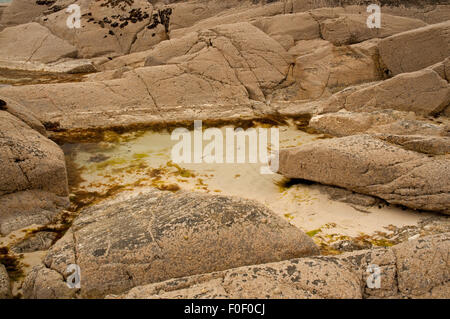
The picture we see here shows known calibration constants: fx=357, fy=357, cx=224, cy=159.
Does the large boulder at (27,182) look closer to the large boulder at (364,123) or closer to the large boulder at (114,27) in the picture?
the large boulder at (364,123)

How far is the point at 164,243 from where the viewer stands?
3.81m

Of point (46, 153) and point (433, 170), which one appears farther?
point (46, 153)

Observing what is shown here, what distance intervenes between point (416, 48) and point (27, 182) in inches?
408

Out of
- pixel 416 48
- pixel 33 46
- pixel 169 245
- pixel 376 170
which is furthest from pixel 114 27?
pixel 169 245

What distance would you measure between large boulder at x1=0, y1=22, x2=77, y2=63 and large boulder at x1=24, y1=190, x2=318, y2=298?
520 inches

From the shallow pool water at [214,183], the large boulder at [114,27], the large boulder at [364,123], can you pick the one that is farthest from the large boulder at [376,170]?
the large boulder at [114,27]

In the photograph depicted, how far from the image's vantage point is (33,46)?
1537 cm

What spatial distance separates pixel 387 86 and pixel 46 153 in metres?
7.96

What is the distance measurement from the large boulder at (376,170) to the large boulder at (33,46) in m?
12.9

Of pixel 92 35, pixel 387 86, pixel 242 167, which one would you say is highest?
pixel 92 35

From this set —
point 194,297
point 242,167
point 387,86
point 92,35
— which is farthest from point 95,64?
point 194,297

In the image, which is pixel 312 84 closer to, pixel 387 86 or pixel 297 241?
pixel 387 86

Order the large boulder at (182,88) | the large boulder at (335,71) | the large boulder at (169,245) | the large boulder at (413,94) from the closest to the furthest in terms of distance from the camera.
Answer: the large boulder at (169,245) → the large boulder at (413,94) → the large boulder at (182,88) → the large boulder at (335,71)

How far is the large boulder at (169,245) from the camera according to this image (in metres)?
3.59
